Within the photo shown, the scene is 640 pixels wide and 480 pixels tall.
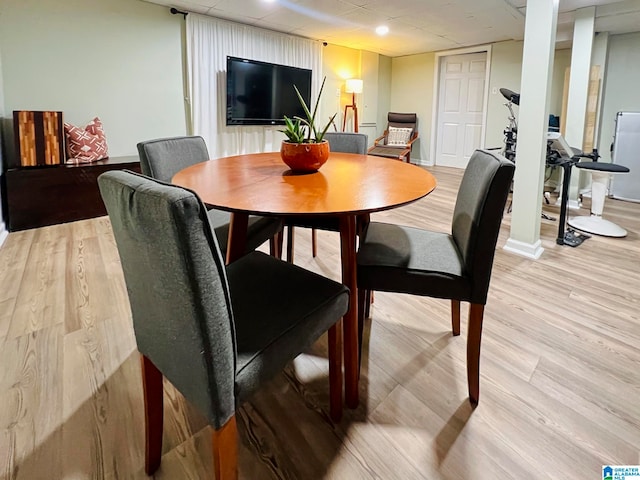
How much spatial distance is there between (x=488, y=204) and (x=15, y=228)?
3.63 metres

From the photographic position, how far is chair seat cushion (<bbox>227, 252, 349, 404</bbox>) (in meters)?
0.87

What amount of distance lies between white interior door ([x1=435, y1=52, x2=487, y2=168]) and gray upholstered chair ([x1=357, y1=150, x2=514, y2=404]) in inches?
222

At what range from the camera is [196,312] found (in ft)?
2.38

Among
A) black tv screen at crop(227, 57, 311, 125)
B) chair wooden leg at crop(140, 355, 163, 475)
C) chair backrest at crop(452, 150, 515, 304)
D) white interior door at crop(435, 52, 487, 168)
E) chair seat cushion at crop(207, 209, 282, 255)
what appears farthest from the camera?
white interior door at crop(435, 52, 487, 168)

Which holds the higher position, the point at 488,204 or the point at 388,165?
the point at 388,165

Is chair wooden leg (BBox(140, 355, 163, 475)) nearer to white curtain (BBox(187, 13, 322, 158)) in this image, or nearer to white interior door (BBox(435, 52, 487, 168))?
white curtain (BBox(187, 13, 322, 158))

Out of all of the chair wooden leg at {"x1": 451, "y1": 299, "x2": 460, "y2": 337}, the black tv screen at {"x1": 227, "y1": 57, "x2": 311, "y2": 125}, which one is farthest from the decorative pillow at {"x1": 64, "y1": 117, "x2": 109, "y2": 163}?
the chair wooden leg at {"x1": 451, "y1": 299, "x2": 460, "y2": 337}

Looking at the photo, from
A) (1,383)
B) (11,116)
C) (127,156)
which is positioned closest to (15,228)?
(11,116)

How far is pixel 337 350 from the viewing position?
122cm

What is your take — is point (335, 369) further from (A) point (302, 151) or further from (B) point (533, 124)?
(B) point (533, 124)

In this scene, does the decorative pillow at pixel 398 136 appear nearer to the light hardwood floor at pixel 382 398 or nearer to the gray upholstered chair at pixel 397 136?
the gray upholstered chair at pixel 397 136

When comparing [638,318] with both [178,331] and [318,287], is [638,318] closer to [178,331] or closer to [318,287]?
[318,287]

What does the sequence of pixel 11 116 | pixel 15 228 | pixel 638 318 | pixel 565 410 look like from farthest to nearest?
1. pixel 11 116
2. pixel 15 228
3. pixel 638 318
4. pixel 565 410
